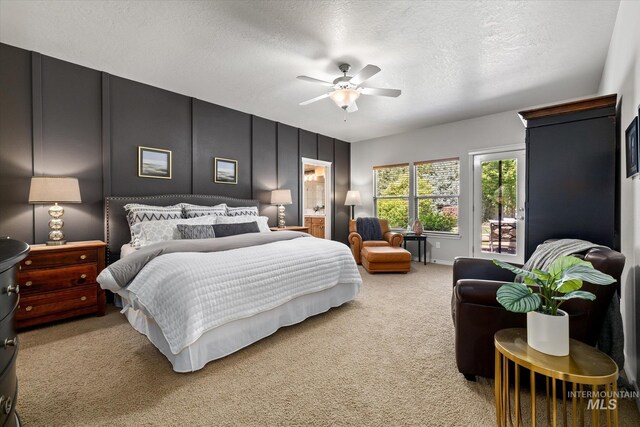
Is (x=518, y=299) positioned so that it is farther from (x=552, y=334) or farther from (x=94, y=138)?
(x=94, y=138)

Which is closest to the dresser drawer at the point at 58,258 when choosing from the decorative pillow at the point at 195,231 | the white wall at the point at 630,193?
the decorative pillow at the point at 195,231

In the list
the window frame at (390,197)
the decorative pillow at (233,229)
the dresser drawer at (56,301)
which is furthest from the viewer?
the window frame at (390,197)

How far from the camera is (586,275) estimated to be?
1.21 meters

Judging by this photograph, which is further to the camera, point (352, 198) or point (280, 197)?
point (352, 198)

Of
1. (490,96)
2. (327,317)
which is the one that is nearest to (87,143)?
(327,317)

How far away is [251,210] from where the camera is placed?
182 inches

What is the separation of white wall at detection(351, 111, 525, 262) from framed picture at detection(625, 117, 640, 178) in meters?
3.06

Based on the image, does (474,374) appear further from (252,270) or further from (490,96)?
(490,96)

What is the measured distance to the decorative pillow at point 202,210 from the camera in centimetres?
385

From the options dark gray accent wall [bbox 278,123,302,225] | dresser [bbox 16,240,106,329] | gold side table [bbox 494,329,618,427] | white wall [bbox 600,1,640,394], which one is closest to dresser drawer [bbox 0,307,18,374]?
dresser [bbox 16,240,106,329]

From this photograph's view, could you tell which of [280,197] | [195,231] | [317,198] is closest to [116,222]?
[195,231]

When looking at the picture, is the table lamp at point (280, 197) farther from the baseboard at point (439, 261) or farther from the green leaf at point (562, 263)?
the green leaf at point (562, 263)

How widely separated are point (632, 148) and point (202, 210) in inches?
164

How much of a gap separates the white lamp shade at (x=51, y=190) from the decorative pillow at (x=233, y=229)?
1380 millimetres
